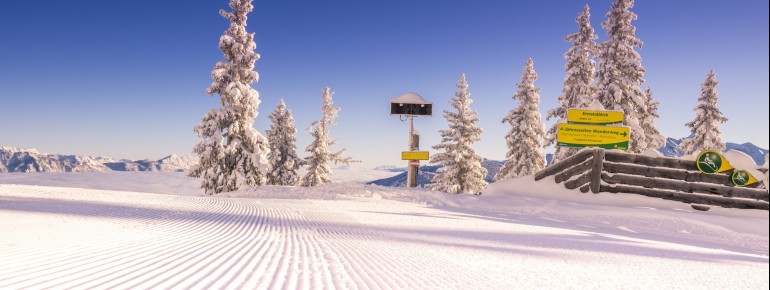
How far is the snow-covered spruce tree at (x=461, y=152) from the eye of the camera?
2870cm

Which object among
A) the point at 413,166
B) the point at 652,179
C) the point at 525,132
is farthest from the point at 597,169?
the point at 525,132

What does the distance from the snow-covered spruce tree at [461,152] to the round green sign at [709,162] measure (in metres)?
17.2

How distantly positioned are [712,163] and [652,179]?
4.60ft

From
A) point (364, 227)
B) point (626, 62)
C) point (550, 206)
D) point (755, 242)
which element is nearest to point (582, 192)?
point (550, 206)

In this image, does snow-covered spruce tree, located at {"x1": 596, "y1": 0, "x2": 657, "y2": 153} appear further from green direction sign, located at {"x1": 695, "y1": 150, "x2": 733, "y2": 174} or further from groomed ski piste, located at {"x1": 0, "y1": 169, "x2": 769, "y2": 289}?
groomed ski piste, located at {"x1": 0, "y1": 169, "x2": 769, "y2": 289}

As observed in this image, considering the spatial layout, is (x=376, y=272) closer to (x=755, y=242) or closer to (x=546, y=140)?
(x=755, y=242)

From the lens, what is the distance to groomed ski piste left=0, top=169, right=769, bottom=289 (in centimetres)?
360

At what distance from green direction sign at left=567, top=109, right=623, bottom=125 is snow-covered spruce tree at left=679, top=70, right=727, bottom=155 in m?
20.7

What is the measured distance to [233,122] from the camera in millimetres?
24047

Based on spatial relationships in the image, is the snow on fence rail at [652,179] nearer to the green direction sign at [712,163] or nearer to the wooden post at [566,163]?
the wooden post at [566,163]

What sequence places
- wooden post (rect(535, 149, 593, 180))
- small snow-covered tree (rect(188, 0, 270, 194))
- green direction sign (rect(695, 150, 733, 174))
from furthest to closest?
small snow-covered tree (rect(188, 0, 270, 194))
wooden post (rect(535, 149, 593, 180))
green direction sign (rect(695, 150, 733, 174))

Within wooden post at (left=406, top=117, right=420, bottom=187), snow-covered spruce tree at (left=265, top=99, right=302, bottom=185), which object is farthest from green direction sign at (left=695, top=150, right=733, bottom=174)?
A: snow-covered spruce tree at (left=265, top=99, right=302, bottom=185)

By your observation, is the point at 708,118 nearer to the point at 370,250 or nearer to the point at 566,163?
the point at 566,163

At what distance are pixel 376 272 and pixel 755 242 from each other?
7.94m
